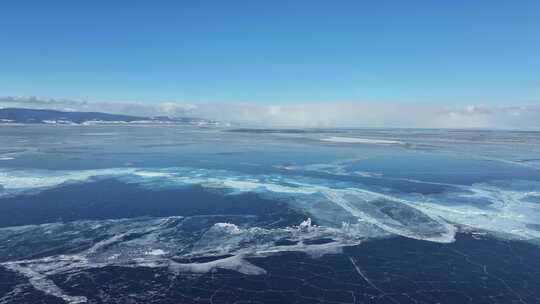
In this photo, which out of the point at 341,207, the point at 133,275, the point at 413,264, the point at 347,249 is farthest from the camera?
the point at 341,207

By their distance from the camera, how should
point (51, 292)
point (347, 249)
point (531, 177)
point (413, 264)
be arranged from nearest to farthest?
point (51, 292)
point (413, 264)
point (347, 249)
point (531, 177)

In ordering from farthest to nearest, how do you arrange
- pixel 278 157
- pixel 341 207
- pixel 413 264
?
pixel 278 157, pixel 341 207, pixel 413 264

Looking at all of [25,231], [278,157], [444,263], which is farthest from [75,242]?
[278,157]

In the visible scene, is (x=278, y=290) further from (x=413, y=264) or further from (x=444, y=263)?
(x=444, y=263)

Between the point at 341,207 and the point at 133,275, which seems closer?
the point at 133,275

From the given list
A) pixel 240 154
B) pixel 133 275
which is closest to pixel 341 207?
pixel 133 275

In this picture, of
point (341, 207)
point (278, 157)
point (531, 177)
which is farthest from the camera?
point (278, 157)

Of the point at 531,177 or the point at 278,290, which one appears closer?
the point at 278,290

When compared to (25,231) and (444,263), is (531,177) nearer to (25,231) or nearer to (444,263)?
(444,263)
